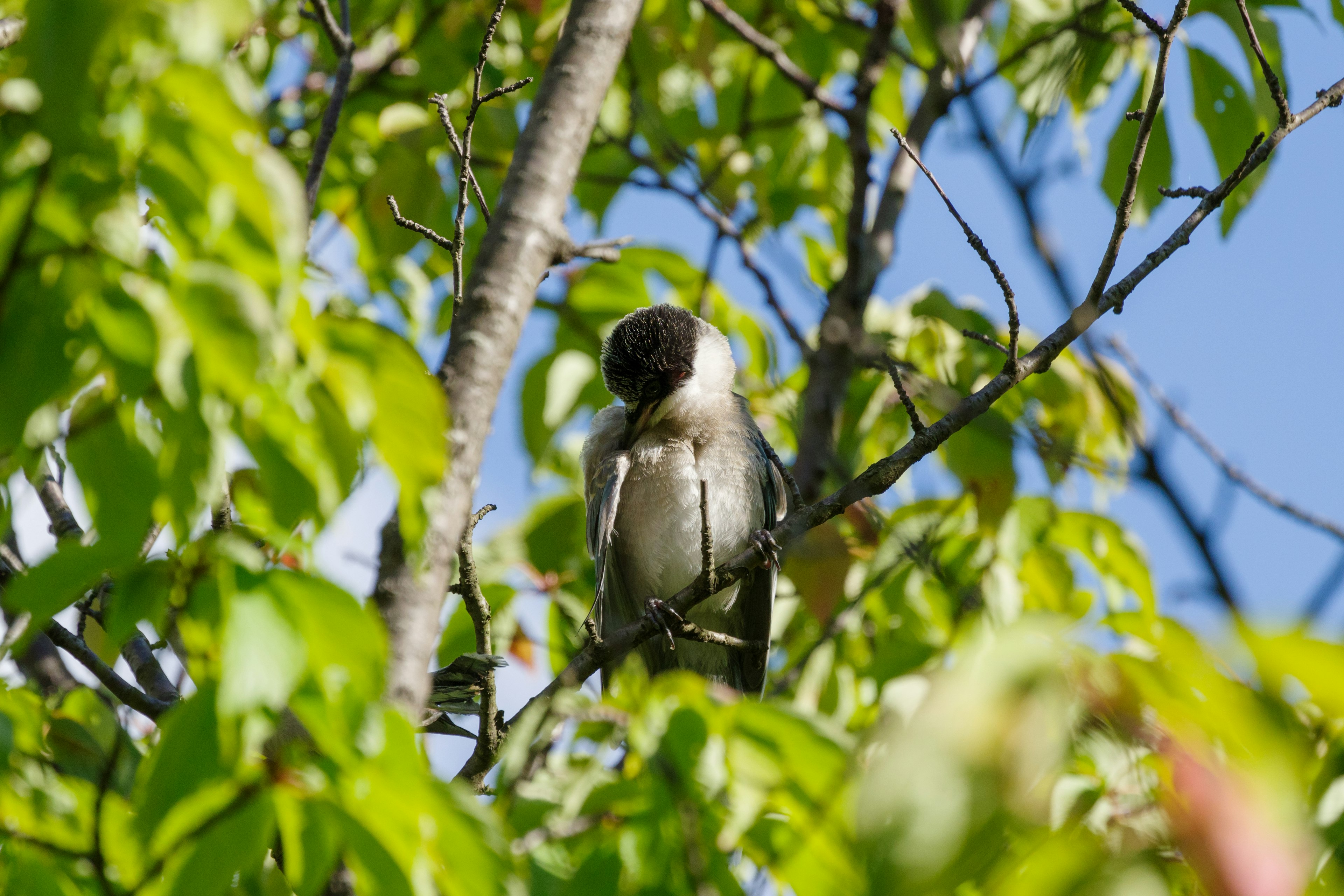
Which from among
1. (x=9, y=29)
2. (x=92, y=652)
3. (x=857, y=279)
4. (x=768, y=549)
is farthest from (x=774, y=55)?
(x=92, y=652)

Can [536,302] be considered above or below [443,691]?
above

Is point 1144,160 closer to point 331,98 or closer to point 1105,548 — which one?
point 1105,548

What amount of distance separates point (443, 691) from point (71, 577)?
1.45 m

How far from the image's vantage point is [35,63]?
119cm

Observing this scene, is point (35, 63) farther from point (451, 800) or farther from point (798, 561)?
point (798, 561)

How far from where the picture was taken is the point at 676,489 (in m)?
4.84

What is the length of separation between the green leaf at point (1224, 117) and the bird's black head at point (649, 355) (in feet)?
8.31

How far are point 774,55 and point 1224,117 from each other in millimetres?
1887

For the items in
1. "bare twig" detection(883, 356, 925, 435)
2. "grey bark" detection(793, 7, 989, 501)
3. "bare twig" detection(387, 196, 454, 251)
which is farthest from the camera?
"grey bark" detection(793, 7, 989, 501)

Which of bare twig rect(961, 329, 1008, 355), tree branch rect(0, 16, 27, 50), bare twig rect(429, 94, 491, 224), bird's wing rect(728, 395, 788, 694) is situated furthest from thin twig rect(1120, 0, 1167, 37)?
bird's wing rect(728, 395, 788, 694)

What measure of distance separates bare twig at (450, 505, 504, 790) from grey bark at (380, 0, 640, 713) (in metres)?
0.06

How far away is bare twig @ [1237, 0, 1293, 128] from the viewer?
1.94 m

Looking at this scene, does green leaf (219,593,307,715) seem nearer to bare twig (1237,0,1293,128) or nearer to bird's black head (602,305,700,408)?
bare twig (1237,0,1293,128)

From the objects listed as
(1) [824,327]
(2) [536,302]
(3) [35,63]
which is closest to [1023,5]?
(1) [824,327]
